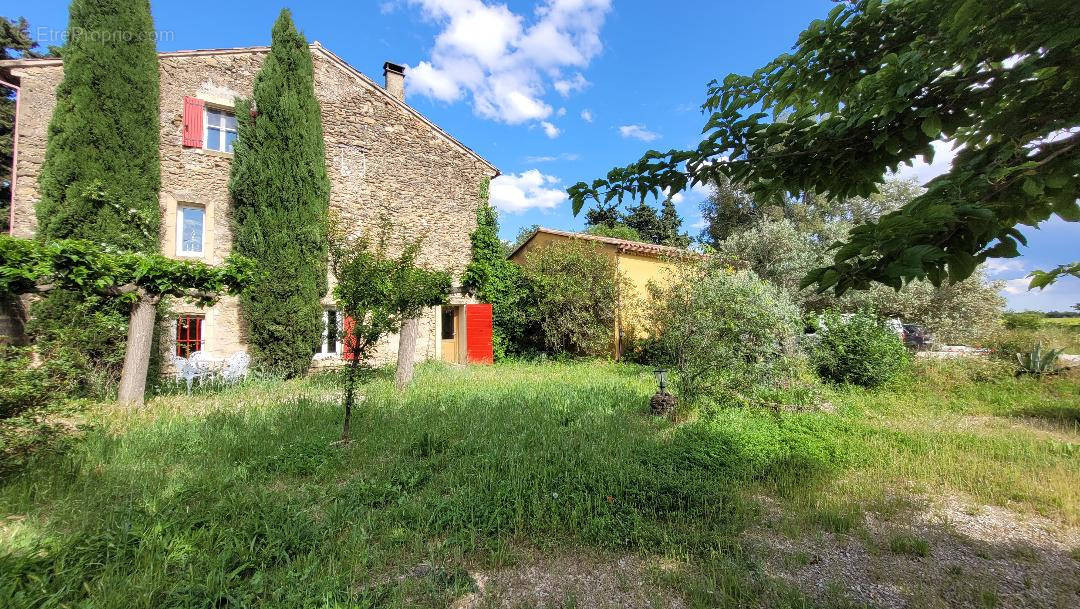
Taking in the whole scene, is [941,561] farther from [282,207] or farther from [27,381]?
[282,207]

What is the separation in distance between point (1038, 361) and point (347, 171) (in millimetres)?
18888

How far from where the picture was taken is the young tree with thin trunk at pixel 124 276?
19.2 feet

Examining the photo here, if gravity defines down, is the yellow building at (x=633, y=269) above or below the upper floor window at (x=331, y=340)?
above

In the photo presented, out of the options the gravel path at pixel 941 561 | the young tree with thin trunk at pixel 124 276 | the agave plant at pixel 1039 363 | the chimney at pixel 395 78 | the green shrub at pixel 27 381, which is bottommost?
the gravel path at pixel 941 561

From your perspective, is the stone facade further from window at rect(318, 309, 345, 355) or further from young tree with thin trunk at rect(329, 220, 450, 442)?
young tree with thin trunk at rect(329, 220, 450, 442)

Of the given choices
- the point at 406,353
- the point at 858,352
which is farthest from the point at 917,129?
the point at 406,353

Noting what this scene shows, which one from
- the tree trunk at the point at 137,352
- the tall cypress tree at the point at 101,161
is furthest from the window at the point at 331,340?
the tree trunk at the point at 137,352

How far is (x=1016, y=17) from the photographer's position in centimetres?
198

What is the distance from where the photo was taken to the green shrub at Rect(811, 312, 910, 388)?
9.34 m

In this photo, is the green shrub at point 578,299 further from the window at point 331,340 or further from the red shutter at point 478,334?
the window at point 331,340

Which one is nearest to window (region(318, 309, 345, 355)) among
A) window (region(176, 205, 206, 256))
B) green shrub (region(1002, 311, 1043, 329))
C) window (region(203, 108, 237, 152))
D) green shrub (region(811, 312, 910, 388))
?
window (region(176, 205, 206, 256))

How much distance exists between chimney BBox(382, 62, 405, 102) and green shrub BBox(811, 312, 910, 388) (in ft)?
51.0

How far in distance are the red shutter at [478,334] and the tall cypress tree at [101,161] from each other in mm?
8261

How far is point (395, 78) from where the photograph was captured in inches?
604
